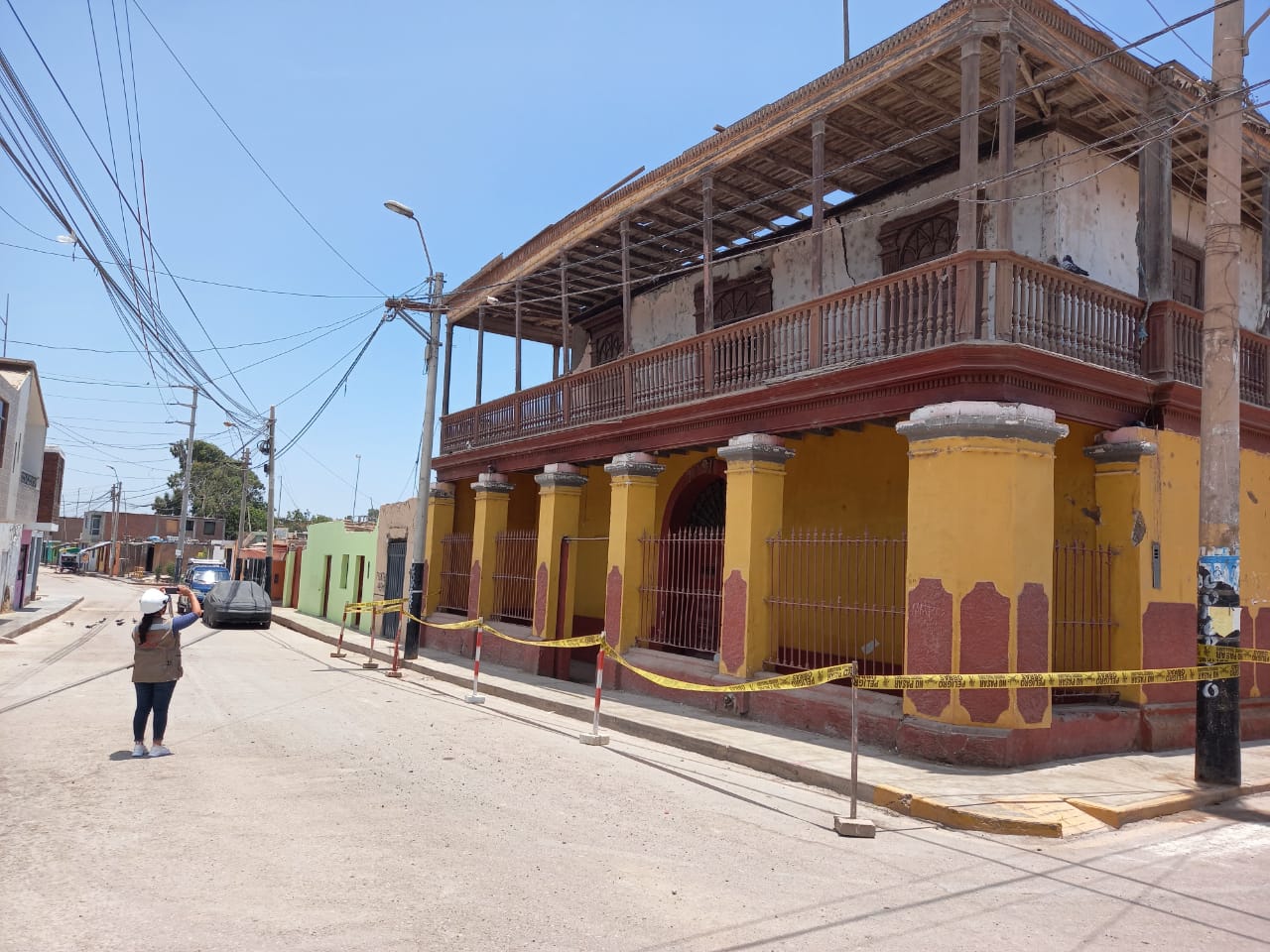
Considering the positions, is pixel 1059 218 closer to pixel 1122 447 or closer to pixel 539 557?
pixel 1122 447

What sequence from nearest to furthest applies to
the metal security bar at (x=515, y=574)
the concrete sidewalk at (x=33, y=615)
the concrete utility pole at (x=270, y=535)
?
the metal security bar at (x=515, y=574), the concrete sidewalk at (x=33, y=615), the concrete utility pole at (x=270, y=535)

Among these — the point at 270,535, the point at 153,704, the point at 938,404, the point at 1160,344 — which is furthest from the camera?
the point at 270,535

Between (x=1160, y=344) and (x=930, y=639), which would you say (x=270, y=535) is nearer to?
(x=930, y=639)

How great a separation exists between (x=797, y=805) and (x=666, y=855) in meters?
2.01

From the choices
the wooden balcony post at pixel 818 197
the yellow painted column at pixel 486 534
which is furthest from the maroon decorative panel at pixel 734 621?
the yellow painted column at pixel 486 534

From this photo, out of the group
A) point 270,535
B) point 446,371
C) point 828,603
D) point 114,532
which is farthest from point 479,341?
point 114,532

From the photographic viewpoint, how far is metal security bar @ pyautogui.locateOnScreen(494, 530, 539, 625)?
16969mm

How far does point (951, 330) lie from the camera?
8906 mm

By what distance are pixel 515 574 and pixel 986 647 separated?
1072 cm

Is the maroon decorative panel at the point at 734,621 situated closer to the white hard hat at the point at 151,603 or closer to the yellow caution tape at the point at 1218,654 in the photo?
the yellow caution tape at the point at 1218,654

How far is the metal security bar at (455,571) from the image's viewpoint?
1967 centimetres

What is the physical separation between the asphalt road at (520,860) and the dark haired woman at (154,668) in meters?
0.25

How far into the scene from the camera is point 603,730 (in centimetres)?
1061

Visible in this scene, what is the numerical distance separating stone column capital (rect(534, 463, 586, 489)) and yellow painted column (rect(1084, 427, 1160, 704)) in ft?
27.8
